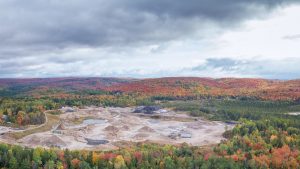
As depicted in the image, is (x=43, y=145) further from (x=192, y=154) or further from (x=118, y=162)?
(x=192, y=154)

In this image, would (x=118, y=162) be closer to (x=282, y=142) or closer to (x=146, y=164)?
(x=146, y=164)

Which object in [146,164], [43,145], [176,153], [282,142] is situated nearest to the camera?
[146,164]

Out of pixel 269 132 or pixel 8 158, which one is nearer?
pixel 8 158

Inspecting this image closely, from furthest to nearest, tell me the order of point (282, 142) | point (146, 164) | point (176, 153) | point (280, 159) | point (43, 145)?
point (43, 145)
point (282, 142)
point (176, 153)
point (280, 159)
point (146, 164)

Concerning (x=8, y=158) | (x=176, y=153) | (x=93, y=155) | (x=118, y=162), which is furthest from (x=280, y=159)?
(x=8, y=158)

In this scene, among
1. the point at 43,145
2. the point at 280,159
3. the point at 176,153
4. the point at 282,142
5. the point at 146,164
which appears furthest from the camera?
the point at 43,145

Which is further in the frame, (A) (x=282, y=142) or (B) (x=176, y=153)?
A: (A) (x=282, y=142)

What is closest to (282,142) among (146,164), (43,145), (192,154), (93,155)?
(192,154)
